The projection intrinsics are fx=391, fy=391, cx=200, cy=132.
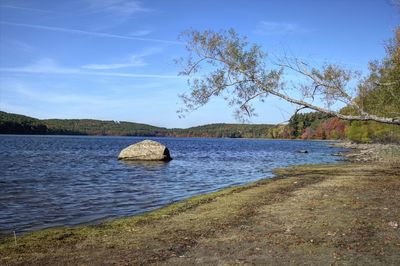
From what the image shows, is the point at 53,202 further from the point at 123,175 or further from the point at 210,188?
the point at 123,175

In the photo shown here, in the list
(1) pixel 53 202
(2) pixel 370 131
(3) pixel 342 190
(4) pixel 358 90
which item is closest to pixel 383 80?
(4) pixel 358 90

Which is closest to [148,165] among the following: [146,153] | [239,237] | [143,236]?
[146,153]

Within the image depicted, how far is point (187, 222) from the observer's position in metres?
12.7

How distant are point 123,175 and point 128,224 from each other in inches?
730

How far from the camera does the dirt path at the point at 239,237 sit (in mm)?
8555

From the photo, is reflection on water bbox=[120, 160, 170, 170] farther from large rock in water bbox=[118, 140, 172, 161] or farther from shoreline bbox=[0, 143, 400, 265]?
shoreline bbox=[0, 143, 400, 265]

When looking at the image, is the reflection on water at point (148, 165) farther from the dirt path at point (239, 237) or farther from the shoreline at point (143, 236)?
the dirt path at point (239, 237)

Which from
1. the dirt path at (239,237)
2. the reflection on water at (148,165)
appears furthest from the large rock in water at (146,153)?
the dirt path at (239,237)

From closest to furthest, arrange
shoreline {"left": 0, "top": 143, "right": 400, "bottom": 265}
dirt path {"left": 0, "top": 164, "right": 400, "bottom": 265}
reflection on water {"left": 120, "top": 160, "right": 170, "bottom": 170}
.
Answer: dirt path {"left": 0, "top": 164, "right": 400, "bottom": 265} < shoreline {"left": 0, "top": 143, "right": 400, "bottom": 265} < reflection on water {"left": 120, "top": 160, "right": 170, "bottom": 170}

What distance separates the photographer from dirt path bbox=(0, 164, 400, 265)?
8555 millimetres

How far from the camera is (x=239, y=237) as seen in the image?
10.3 m

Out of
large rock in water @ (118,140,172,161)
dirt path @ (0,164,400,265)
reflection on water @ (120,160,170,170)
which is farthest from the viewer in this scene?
large rock in water @ (118,140,172,161)

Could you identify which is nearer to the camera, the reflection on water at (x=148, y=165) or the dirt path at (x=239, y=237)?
the dirt path at (x=239, y=237)

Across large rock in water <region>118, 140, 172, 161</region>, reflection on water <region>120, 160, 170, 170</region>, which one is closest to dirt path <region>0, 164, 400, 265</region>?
reflection on water <region>120, 160, 170, 170</region>
